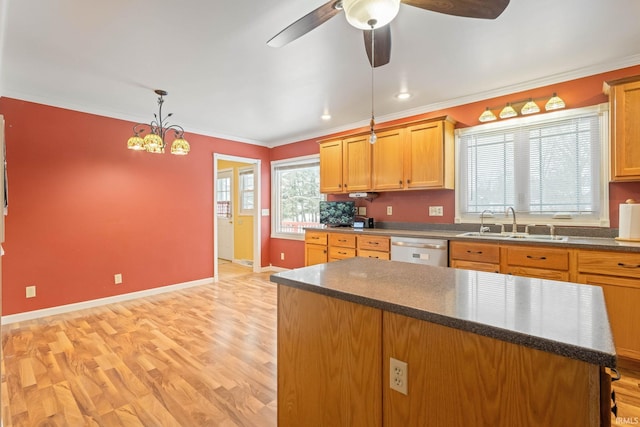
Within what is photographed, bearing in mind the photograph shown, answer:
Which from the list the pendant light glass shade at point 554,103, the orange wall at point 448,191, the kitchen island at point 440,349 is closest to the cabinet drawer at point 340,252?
the orange wall at point 448,191

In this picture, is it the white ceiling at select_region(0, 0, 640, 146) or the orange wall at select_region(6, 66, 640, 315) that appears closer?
the white ceiling at select_region(0, 0, 640, 146)

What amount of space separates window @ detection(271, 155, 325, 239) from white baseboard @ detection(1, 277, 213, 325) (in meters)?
1.73

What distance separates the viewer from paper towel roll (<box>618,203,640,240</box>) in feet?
7.79

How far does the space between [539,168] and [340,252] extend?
2.35 meters

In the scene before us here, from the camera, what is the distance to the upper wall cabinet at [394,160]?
338cm

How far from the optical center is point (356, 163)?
4.08m

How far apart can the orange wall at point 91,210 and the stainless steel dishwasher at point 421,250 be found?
121 inches

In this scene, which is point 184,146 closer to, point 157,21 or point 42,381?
point 157,21

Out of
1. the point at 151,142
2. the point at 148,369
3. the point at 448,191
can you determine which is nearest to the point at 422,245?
the point at 448,191

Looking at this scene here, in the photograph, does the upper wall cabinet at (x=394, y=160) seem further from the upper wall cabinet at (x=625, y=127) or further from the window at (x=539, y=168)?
the upper wall cabinet at (x=625, y=127)

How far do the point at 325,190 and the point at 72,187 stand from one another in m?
3.13

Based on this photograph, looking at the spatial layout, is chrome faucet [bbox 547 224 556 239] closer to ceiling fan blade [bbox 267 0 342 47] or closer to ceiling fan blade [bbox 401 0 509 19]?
ceiling fan blade [bbox 401 0 509 19]

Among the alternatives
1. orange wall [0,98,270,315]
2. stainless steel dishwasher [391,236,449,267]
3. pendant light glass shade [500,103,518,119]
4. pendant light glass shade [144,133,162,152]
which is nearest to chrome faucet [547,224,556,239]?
stainless steel dishwasher [391,236,449,267]

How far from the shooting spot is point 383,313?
43.7 inches
